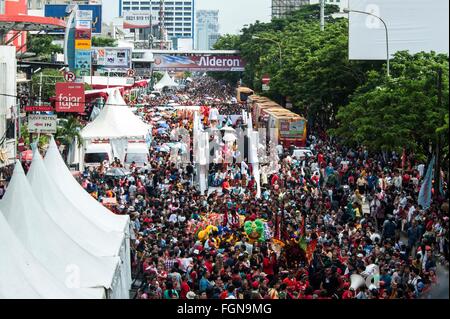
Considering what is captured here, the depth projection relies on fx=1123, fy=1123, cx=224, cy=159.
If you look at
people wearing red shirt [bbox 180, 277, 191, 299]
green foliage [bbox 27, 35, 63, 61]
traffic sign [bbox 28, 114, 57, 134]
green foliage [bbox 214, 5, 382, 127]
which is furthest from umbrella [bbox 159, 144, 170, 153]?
green foliage [bbox 27, 35, 63, 61]

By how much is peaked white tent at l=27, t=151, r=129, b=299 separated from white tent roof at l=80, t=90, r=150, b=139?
1927 cm

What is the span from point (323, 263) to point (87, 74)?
47.1 meters

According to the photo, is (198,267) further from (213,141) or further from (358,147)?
(358,147)

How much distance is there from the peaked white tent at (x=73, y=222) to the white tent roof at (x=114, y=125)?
1927 centimetres

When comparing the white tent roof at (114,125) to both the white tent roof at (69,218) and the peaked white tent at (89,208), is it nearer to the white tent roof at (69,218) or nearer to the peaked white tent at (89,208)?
the peaked white tent at (89,208)

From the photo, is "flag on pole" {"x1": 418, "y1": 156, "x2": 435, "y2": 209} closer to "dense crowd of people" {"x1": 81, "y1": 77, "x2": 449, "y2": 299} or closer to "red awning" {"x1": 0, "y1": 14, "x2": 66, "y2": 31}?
"dense crowd of people" {"x1": 81, "y1": 77, "x2": 449, "y2": 299}

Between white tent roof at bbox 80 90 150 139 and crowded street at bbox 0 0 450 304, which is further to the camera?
white tent roof at bbox 80 90 150 139

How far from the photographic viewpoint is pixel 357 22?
47906 mm

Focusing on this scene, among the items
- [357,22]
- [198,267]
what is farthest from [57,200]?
[357,22]

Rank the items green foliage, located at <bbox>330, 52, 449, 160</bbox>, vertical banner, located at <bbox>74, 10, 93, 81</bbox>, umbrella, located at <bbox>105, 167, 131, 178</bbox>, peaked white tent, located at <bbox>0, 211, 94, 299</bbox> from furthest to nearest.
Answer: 1. vertical banner, located at <bbox>74, 10, 93, 81</bbox>
2. umbrella, located at <bbox>105, 167, 131, 178</bbox>
3. green foliage, located at <bbox>330, 52, 449, 160</bbox>
4. peaked white tent, located at <bbox>0, 211, 94, 299</bbox>

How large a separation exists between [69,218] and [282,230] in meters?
5.89

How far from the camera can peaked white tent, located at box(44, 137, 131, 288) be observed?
22.0m

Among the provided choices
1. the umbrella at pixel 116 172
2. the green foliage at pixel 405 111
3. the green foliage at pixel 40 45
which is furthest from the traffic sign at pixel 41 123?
the green foliage at pixel 40 45

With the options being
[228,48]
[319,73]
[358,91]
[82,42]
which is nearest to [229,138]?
[358,91]
